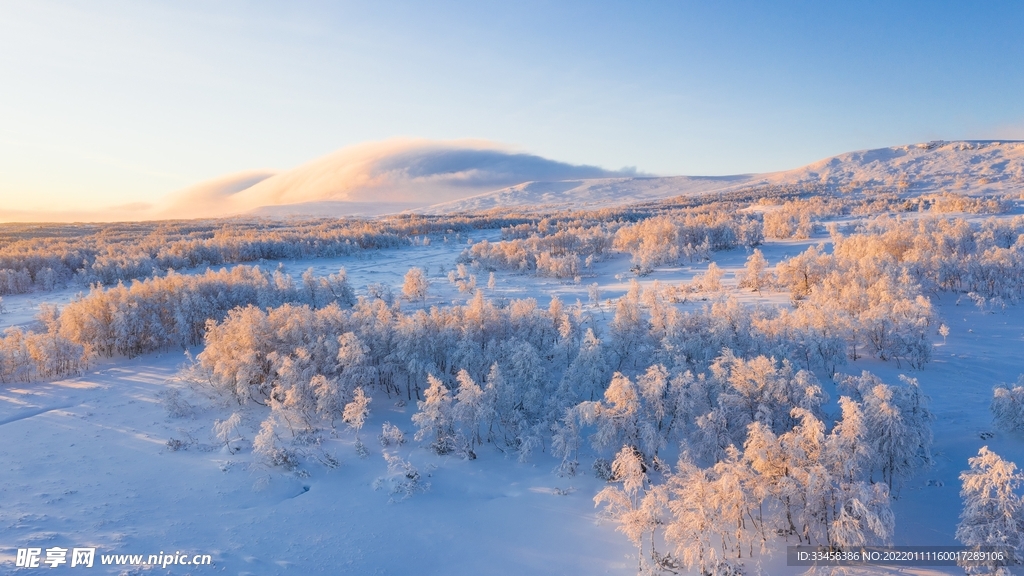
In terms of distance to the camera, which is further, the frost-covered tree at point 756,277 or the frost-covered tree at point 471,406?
the frost-covered tree at point 756,277

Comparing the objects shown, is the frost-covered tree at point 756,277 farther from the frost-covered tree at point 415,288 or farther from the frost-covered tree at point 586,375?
the frost-covered tree at point 415,288

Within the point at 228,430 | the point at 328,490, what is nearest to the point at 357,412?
the point at 328,490

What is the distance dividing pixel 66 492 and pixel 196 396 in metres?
4.05

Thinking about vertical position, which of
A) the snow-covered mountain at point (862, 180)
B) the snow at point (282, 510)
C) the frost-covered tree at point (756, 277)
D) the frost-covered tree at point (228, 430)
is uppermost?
the snow-covered mountain at point (862, 180)

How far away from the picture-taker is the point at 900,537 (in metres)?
7.39

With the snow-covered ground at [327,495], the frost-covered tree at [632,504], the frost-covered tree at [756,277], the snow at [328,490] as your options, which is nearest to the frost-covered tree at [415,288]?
the snow at [328,490]

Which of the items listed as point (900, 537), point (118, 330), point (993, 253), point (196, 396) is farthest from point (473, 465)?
point (993, 253)

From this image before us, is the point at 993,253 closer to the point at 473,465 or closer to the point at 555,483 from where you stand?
the point at 555,483

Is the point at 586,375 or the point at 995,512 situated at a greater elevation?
the point at 586,375

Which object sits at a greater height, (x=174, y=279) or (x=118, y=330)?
(x=174, y=279)

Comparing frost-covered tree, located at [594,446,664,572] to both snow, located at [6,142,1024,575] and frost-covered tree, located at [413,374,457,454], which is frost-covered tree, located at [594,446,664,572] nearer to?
snow, located at [6,142,1024,575]

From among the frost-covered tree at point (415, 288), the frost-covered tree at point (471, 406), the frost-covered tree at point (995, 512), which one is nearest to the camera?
the frost-covered tree at point (995, 512)

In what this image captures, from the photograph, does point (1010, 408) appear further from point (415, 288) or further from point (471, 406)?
point (415, 288)

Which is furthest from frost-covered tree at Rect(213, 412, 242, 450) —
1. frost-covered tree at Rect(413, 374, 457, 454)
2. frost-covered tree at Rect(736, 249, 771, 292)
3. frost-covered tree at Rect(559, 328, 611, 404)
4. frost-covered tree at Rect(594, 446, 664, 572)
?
frost-covered tree at Rect(736, 249, 771, 292)
